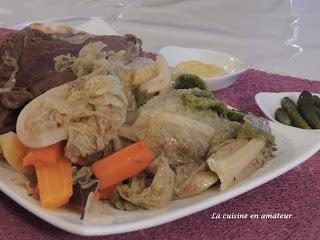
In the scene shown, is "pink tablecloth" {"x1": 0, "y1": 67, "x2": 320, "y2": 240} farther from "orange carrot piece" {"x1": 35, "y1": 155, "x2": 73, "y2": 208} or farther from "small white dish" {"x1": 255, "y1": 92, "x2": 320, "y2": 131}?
"small white dish" {"x1": 255, "y1": 92, "x2": 320, "y2": 131}

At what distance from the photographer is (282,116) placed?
66.2 inches

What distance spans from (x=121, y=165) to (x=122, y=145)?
0.10m

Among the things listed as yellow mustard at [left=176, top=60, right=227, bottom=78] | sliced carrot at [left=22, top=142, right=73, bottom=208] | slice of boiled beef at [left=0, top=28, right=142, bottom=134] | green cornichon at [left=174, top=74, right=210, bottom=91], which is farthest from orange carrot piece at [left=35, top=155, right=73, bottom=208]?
yellow mustard at [left=176, top=60, right=227, bottom=78]

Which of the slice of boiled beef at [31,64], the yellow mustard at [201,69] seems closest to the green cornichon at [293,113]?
the yellow mustard at [201,69]

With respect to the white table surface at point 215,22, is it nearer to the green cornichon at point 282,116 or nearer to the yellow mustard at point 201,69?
the yellow mustard at point 201,69

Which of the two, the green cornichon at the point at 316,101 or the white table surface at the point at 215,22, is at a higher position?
the green cornichon at the point at 316,101

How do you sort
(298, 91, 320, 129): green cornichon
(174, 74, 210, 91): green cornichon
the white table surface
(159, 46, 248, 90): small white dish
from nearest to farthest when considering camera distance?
(174, 74, 210, 91): green cornichon < (298, 91, 320, 129): green cornichon < (159, 46, 248, 90): small white dish < the white table surface

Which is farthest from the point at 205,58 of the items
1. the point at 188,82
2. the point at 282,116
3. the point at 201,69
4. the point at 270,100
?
the point at 188,82

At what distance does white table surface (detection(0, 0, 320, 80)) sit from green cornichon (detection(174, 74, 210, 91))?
1001 millimetres

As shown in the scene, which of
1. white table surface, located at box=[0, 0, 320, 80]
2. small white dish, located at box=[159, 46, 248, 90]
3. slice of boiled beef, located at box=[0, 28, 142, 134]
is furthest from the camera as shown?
white table surface, located at box=[0, 0, 320, 80]

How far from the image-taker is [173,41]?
2666mm

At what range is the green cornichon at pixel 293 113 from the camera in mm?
1631

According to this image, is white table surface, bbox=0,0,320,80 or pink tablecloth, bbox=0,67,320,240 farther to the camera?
white table surface, bbox=0,0,320,80

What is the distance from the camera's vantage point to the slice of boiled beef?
51.4 inches
